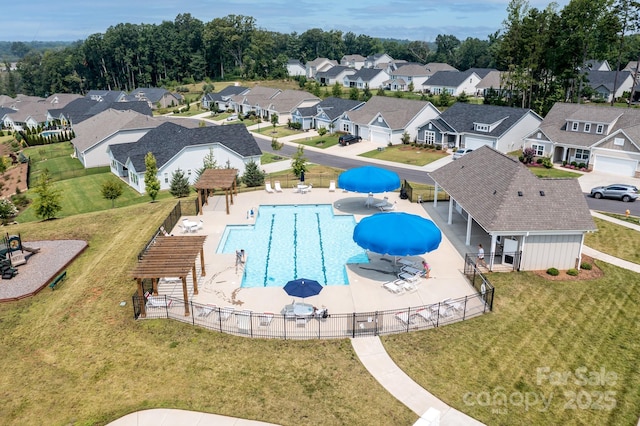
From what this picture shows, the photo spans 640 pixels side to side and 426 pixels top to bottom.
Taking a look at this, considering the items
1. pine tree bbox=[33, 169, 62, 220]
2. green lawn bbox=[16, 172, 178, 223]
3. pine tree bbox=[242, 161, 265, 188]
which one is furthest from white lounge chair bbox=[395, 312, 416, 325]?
green lawn bbox=[16, 172, 178, 223]

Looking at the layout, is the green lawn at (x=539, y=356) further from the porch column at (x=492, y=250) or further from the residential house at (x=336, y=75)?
the residential house at (x=336, y=75)

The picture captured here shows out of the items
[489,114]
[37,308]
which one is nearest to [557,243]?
[37,308]

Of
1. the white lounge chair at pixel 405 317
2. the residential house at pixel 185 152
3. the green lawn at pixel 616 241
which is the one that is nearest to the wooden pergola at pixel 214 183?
the residential house at pixel 185 152

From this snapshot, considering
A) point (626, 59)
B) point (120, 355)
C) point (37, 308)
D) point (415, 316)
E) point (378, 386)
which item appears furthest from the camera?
point (626, 59)

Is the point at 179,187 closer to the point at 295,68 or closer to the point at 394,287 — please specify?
the point at 394,287

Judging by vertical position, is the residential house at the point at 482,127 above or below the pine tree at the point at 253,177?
above

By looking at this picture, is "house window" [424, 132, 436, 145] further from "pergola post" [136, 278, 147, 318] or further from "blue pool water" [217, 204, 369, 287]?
"pergola post" [136, 278, 147, 318]

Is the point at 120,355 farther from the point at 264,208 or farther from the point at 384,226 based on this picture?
the point at 264,208
